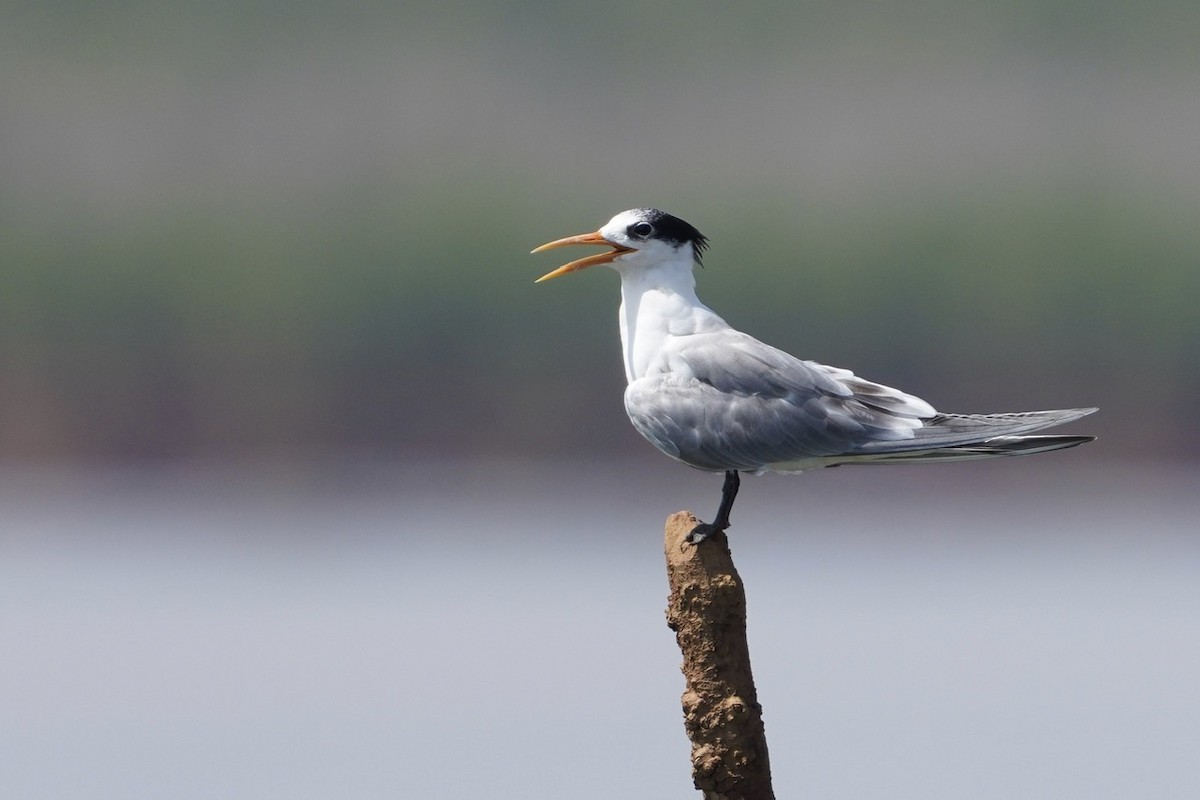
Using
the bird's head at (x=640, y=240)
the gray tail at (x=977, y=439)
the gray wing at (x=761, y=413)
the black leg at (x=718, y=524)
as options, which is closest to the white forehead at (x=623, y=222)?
the bird's head at (x=640, y=240)

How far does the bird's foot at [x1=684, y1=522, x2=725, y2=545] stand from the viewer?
2787 millimetres

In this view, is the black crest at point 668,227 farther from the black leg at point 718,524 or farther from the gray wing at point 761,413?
the black leg at point 718,524

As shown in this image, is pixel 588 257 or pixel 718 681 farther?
pixel 588 257

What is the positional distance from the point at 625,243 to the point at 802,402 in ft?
1.79

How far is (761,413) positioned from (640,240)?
498 millimetres

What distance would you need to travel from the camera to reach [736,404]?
10.0 ft

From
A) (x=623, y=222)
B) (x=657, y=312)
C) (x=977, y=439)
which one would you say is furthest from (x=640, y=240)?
(x=977, y=439)

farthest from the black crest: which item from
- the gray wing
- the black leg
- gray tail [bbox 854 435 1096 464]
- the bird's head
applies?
gray tail [bbox 854 435 1096 464]

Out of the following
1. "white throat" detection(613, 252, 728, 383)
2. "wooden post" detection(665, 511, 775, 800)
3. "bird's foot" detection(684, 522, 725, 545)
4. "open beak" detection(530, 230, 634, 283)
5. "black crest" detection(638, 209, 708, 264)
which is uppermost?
"black crest" detection(638, 209, 708, 264)

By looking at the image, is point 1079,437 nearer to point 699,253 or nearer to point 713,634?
point 713,634

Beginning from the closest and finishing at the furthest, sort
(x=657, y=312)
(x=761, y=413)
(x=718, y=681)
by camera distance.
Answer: (x=718, y=681)
(x=761, y=413)
(x=657, y=312)

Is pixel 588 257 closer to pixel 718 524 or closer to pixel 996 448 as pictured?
pixel 718 524

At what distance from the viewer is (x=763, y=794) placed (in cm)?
275

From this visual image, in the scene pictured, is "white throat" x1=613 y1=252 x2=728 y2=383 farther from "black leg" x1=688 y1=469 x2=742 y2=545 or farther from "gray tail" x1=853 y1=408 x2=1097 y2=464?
"gray tail" x1=853 y1=408 x2=1097 y2=464
